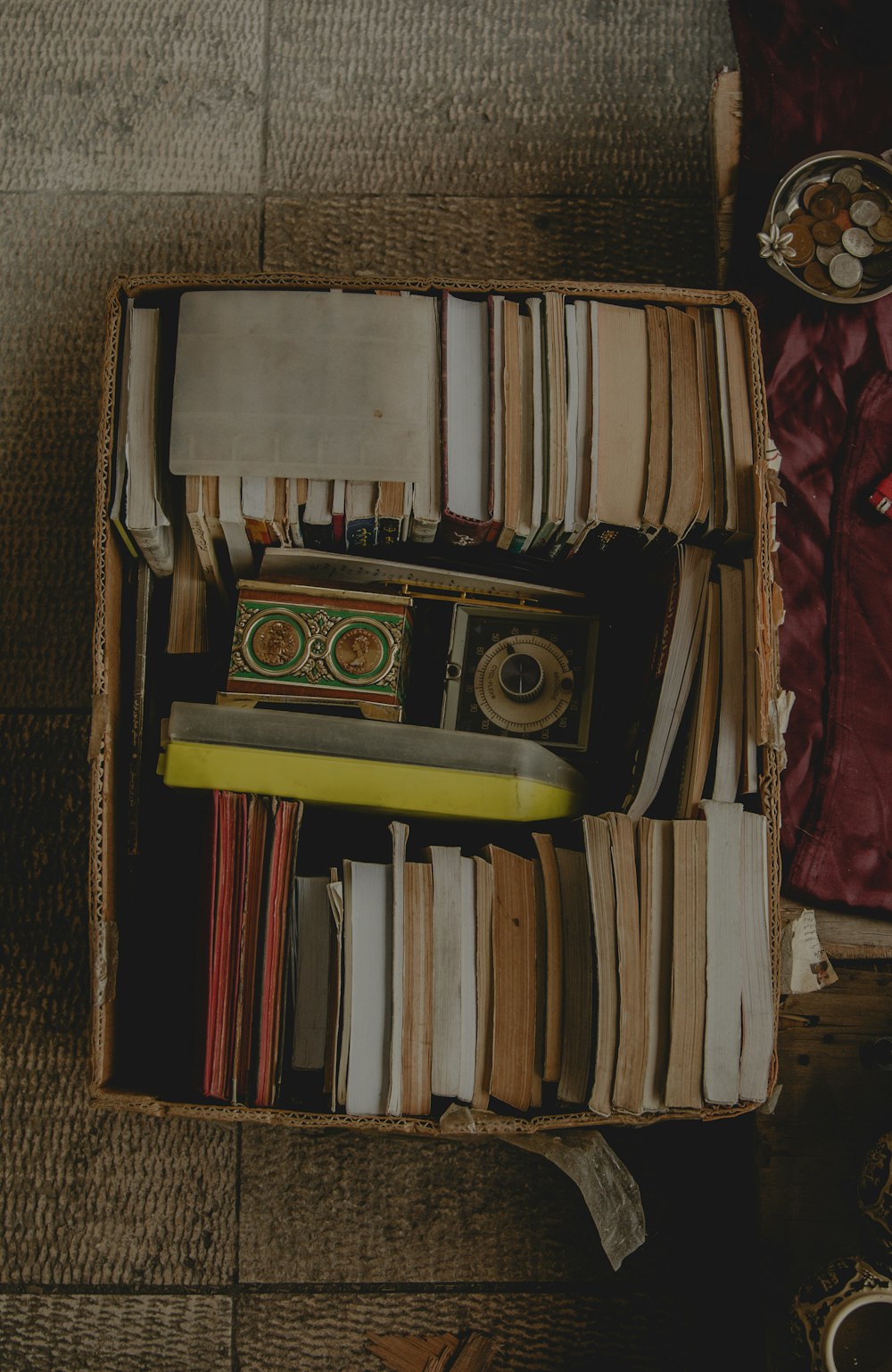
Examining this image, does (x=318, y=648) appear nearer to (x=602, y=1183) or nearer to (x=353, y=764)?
(x=353, y=764)

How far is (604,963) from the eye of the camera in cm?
112

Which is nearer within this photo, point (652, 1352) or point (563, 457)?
point (563, 457)

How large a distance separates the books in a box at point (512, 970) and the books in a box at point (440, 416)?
37 cm

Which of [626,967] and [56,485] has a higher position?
[56,485]

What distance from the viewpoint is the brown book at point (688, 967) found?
3.66 ft

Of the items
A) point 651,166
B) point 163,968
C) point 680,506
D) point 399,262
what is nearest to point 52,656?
point 163,968

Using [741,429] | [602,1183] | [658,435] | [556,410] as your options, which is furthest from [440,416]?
[602,1183]

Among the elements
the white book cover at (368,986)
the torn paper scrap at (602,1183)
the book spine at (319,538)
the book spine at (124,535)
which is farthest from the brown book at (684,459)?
the torn paper scrap at (602,1183)

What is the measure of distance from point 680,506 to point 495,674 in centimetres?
34

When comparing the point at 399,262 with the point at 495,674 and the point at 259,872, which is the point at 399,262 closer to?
the point at 495,674

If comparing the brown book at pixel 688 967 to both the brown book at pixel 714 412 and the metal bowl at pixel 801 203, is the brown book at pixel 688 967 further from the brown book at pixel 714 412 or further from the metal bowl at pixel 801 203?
the metal bowl at pixel 801 203

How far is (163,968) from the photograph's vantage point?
1.37 m

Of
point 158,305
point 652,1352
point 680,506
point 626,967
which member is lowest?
point 652,1352

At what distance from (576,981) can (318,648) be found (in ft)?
1.70
